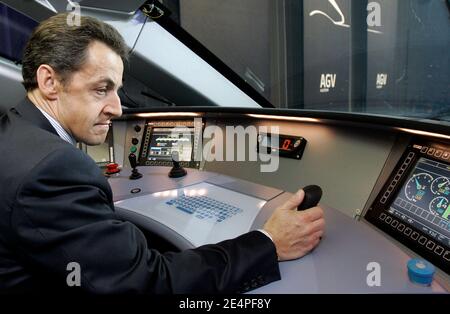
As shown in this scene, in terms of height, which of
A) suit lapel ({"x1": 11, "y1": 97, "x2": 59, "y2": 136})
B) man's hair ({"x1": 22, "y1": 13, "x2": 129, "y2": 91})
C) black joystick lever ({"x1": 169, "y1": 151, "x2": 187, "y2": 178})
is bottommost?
black joystick lever ({"x1": 169, "y1": 151, "x2": 187, "y2": 178})

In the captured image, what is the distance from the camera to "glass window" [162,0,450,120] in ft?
6.17

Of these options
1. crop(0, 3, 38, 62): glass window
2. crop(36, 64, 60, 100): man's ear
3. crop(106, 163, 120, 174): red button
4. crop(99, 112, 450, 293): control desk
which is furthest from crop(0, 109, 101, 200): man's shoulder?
crop(0, 3, 38, 62): glass window

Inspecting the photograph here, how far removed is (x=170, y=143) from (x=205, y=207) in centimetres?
98

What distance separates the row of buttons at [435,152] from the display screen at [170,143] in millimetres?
1314

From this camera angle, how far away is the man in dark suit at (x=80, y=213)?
61 cm

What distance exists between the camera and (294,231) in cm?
83

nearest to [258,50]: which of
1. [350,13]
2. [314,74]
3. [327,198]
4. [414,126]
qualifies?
[314,74]

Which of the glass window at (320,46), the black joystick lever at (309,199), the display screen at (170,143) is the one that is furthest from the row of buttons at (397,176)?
the display screen at (170,143)

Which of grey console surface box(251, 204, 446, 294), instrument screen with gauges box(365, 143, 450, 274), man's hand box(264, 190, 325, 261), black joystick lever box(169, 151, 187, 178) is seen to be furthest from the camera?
black joystick lever box(169, 151, 187, 178)

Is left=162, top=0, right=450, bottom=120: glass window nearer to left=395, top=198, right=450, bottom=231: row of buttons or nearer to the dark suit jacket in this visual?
left=395, top=198, right=450, bottom=231: row of buttons

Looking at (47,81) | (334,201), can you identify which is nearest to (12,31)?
(47,81)

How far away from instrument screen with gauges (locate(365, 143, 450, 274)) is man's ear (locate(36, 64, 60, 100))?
1.10 meters

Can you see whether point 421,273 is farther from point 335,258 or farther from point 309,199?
point 309,199
